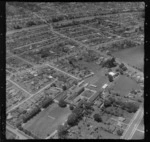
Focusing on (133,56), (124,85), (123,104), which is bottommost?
(123,104)

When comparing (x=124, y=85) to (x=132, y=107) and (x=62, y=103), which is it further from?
(x=62, y=103)

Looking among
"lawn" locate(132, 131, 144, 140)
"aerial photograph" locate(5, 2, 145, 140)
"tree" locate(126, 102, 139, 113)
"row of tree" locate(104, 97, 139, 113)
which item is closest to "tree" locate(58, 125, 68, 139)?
"aerial photograph" locate(5, 2, 145, 140)

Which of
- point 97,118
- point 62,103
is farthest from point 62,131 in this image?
point 62,103

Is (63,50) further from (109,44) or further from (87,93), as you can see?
(87,93)

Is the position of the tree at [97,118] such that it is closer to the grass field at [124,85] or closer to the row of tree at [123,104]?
the row of tree at [123,104]
